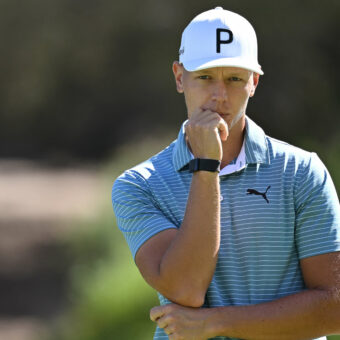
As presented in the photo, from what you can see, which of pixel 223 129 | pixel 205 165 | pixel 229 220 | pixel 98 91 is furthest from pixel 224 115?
pixel 98 91

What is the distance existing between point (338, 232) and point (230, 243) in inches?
10.9

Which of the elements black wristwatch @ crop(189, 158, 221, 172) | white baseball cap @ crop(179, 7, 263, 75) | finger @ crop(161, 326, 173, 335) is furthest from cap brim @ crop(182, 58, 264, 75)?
finger @ crop(161, 326, 173, 335)

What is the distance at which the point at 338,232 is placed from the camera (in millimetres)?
2080

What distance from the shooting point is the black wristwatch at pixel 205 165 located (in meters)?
2.07

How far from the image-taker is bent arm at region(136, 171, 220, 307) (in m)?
2.03

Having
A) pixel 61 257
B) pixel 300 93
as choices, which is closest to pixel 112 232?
pixel 61 257

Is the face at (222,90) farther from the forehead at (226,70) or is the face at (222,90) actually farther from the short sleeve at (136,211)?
the short sleeve at (136,211)

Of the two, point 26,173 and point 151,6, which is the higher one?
point 151,6

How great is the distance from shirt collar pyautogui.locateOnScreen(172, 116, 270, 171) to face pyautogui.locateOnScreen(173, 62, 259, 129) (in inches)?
2.9

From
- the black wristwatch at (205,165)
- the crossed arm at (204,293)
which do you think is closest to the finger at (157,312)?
the crossed arm at (204,293)

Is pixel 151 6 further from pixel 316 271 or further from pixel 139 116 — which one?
pixel 316 271

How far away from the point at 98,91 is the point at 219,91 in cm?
1137

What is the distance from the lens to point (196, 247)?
2025mm

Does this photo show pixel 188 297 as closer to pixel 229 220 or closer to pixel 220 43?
pixel 229 220
